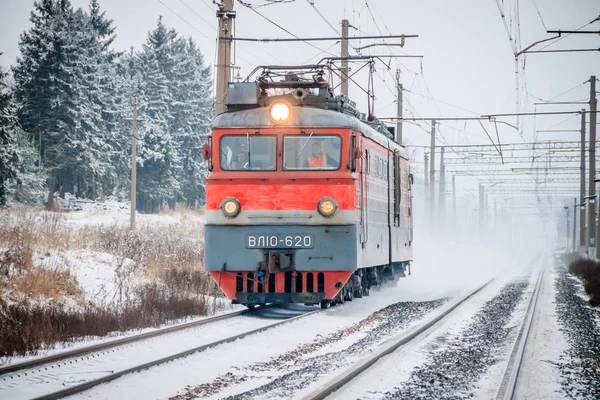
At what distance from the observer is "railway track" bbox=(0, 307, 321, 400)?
290 inches

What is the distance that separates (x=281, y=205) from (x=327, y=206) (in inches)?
30.9

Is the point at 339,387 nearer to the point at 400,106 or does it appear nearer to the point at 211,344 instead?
the point at 211,344

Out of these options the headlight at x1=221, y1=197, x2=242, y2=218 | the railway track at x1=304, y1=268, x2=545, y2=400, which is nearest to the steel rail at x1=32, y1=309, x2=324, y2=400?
the railway track at x1=304, y1=268, x2=545, y2=400

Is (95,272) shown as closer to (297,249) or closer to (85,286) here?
(85,286)

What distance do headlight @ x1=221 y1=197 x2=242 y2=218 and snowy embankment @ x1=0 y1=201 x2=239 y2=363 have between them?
1933 millimetres

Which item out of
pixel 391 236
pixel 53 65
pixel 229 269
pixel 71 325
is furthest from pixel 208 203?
pixel 53 65

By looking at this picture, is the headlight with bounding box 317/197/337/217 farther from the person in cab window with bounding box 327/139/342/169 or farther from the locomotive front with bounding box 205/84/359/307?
the person in cab window with bounding box 327/139/342/169

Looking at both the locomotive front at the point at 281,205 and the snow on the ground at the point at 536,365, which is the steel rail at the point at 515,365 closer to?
the snow on the ground at the point at 536,365

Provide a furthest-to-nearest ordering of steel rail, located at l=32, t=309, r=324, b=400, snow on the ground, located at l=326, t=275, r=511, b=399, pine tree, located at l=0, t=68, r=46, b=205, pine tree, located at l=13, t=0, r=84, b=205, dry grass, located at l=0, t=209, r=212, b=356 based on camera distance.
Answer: pine tree, located at l=13, t=0, r=84, b=205 < pine tree, located at l=0, t=68, r=46, b=205 < dry grass, located at l=0, t=209, r=212, b=356 < snow on the ground, located at l=326, t=275, r=511, b=399 < steel rail, located at l=32, t=309, r=324, b=400

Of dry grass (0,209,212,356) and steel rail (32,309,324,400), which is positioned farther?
dry grass (0,209,212,356)

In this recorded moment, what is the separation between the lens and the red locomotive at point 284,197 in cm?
1344

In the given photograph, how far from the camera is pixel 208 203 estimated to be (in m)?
13.7

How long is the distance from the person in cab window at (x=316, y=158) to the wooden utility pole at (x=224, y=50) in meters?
3.55

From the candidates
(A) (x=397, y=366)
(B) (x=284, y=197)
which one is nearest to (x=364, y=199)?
(B) (x=284, y=197)
